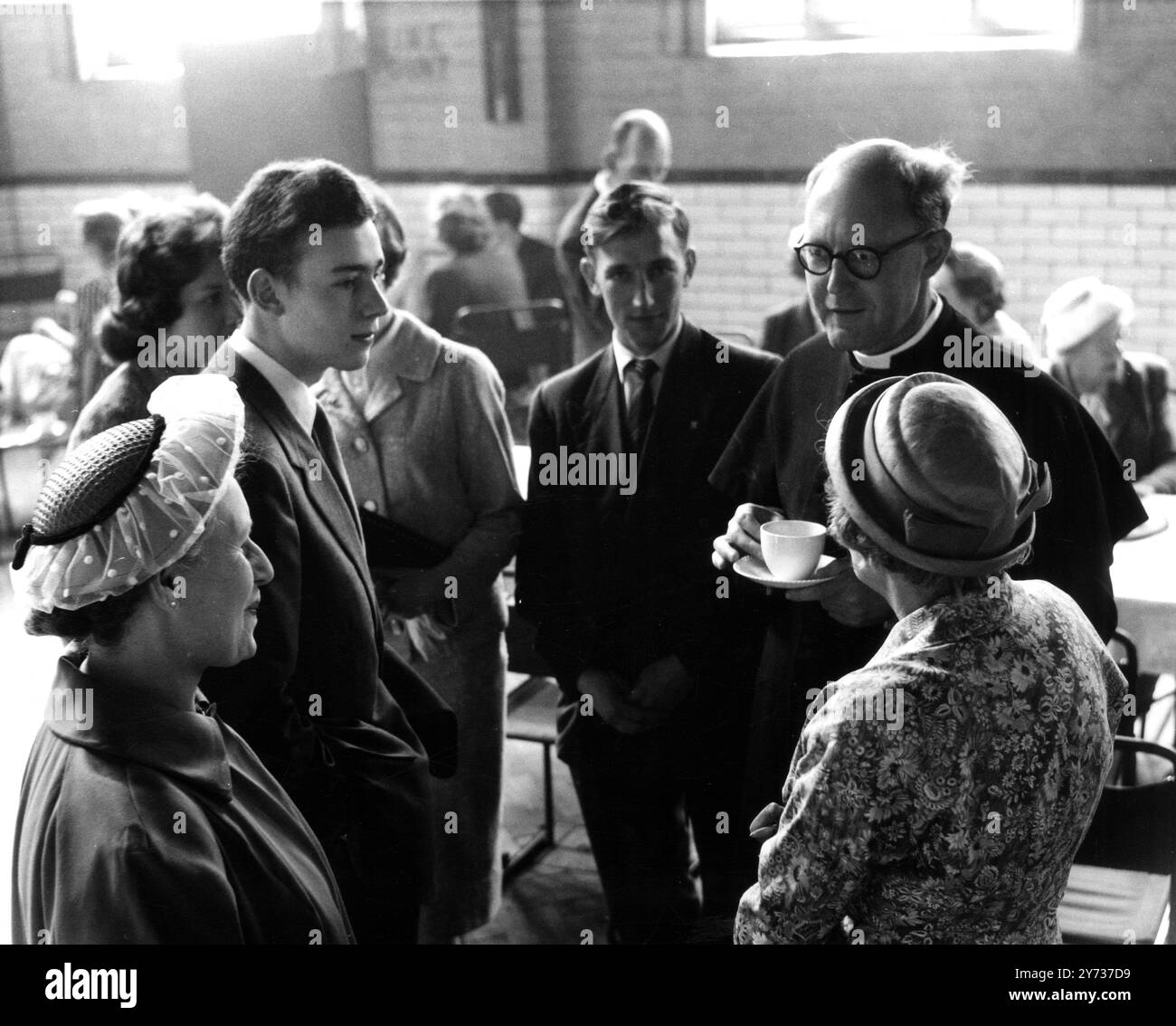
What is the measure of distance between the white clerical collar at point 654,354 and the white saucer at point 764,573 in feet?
1.84

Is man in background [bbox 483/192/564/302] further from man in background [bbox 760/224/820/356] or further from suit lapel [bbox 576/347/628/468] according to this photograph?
suit lapel [bbox 576/347/628/468]

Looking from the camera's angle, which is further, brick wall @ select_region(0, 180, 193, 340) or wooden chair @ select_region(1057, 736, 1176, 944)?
brick wall @ select_region(0, 180, 193, 340)

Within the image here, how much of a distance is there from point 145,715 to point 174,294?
47.9 inches

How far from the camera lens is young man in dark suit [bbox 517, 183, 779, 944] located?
87.5 inches

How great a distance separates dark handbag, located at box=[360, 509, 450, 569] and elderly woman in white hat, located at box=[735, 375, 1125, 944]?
116 cm

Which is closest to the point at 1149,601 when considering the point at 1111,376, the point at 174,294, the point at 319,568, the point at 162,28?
the point at 1111,376

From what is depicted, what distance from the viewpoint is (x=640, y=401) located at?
228 centimetres

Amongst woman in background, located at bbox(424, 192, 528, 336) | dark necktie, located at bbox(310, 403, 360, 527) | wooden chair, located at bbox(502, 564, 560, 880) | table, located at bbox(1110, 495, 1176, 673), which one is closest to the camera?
dark necktie, located at bbox(310, 403, 360, 527)

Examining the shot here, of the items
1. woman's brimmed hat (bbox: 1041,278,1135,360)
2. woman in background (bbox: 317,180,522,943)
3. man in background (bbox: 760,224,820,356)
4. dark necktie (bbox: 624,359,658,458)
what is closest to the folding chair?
man in background (bbox: 760,224,820,356)

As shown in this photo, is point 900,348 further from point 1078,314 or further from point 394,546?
point 1078,314

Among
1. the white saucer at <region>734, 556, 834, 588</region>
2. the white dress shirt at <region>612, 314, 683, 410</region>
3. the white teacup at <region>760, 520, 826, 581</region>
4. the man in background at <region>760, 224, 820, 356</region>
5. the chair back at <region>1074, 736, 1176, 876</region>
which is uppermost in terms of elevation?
the white dress shirt at <region>612, 314, 683, 410</region>

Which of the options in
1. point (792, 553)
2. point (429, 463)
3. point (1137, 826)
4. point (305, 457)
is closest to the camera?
point (792, 553)
